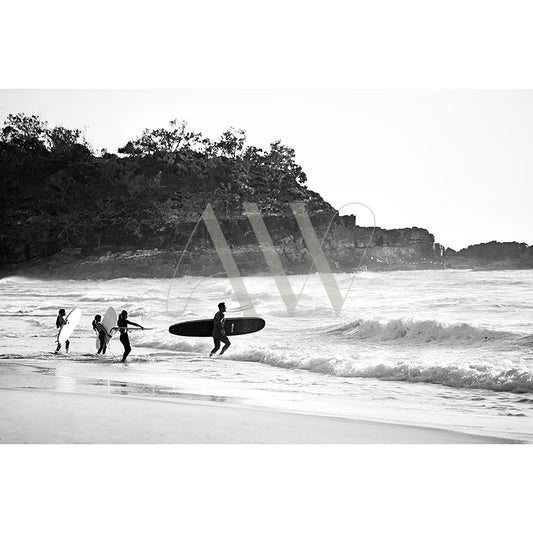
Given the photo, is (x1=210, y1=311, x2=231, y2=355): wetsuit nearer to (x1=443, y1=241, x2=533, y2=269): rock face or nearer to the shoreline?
the shoreline

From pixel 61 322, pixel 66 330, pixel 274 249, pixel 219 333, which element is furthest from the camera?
pixel 274 249

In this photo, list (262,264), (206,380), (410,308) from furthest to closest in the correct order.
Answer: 1. (262,264)
2. (410,308)
3. (206,380)

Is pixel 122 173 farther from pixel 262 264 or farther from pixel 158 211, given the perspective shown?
pixel 262 264

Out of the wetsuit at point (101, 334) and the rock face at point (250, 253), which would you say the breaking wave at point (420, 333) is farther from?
the wetsuit at point (101, 334)

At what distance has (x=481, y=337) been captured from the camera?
7117 millimetres

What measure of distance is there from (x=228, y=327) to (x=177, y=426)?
3.84 metres

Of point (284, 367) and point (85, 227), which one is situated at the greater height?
point (85, 227)

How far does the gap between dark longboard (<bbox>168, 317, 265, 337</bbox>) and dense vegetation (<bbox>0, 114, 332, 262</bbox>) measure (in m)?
1.78

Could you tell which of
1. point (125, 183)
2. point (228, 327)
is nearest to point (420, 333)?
point (228, 327)

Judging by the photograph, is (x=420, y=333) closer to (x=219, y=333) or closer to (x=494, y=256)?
(x=494, y=256)

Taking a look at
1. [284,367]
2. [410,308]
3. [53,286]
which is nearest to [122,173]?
[53,286]

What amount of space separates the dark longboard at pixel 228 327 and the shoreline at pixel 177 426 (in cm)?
330

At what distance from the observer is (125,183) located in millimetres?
8641

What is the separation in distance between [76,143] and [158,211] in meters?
2.51
